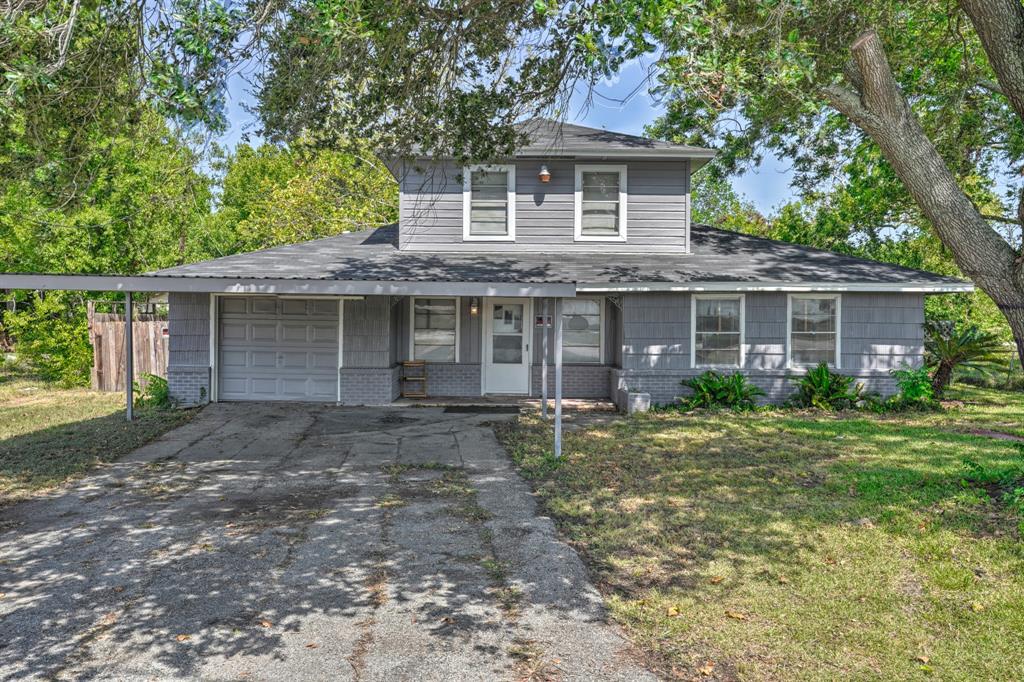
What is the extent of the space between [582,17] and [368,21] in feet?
6.74

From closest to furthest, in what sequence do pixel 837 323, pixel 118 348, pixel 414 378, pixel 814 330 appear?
pixel 837 323 < pixel 814 330 < pixel 414 378 < pixel 118 348

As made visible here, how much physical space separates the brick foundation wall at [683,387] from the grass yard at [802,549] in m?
2.82

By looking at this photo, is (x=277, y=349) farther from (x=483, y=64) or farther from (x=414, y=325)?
(x=483, y=64)

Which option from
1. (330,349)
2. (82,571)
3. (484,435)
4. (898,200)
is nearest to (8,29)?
(82,571)

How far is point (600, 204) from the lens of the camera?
526 inches

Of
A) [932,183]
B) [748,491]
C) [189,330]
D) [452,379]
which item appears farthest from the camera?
[452,379]

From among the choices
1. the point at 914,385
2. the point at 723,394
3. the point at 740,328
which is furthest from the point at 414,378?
the point at 914,385

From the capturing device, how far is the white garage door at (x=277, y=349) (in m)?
12.6

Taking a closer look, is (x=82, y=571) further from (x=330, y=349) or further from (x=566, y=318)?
(x=566, y=318)

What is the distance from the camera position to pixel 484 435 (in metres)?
9.91

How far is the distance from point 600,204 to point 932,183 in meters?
7.95

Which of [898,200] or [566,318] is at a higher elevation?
[898,200]

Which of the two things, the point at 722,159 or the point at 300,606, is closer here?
the point at 300,606

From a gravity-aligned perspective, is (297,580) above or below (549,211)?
below
